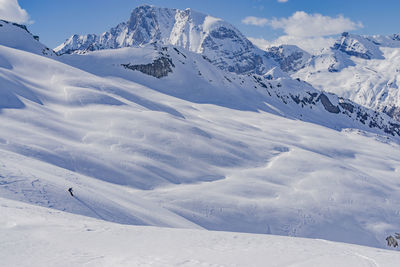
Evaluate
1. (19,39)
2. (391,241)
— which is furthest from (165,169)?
(19,39)

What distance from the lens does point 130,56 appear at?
10394 centimetres

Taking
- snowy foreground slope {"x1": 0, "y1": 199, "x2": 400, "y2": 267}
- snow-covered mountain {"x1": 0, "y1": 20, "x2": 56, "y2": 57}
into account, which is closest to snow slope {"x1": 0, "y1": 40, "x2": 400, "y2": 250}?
snowy foreground slope {"x1": 0, "y1": 199, "x2": 400, "y2": 267}

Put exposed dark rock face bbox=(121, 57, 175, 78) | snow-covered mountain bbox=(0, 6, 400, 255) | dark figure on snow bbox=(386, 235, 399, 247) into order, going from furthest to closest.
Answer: exposed dark rock face bbox=(121, 57, 175, 78), dark figure on snow bbox=(386, 235, 399, 247), snow-covered mountain bbox=(0, 6, 400, 255)

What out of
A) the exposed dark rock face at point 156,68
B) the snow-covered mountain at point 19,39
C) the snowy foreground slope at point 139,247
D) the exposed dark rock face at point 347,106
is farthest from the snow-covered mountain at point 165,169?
the exposed dark rock face at point 347,106

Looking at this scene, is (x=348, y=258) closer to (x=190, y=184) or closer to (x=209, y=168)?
(x=190, y=184)

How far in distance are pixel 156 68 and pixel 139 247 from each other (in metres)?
94.2

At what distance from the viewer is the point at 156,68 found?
331 feet

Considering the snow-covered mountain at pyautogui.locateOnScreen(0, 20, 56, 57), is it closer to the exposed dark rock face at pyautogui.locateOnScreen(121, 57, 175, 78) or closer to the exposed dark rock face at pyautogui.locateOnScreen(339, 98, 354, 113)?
the exposed dark rock face at pyautogui.locateOnScreen(121, 57, 175, 78)

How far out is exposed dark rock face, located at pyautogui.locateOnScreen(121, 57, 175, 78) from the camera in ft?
324

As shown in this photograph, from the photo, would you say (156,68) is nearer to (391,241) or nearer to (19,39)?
(19,39)

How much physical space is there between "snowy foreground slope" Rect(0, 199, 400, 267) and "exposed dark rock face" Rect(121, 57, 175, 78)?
87.8 meters

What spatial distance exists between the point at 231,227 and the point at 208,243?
1614 cm

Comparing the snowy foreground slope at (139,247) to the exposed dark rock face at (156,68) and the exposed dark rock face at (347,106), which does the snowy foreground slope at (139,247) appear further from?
the exposed dark rock face at (347,106)

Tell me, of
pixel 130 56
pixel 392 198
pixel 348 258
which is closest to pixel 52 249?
pixel 348 258
